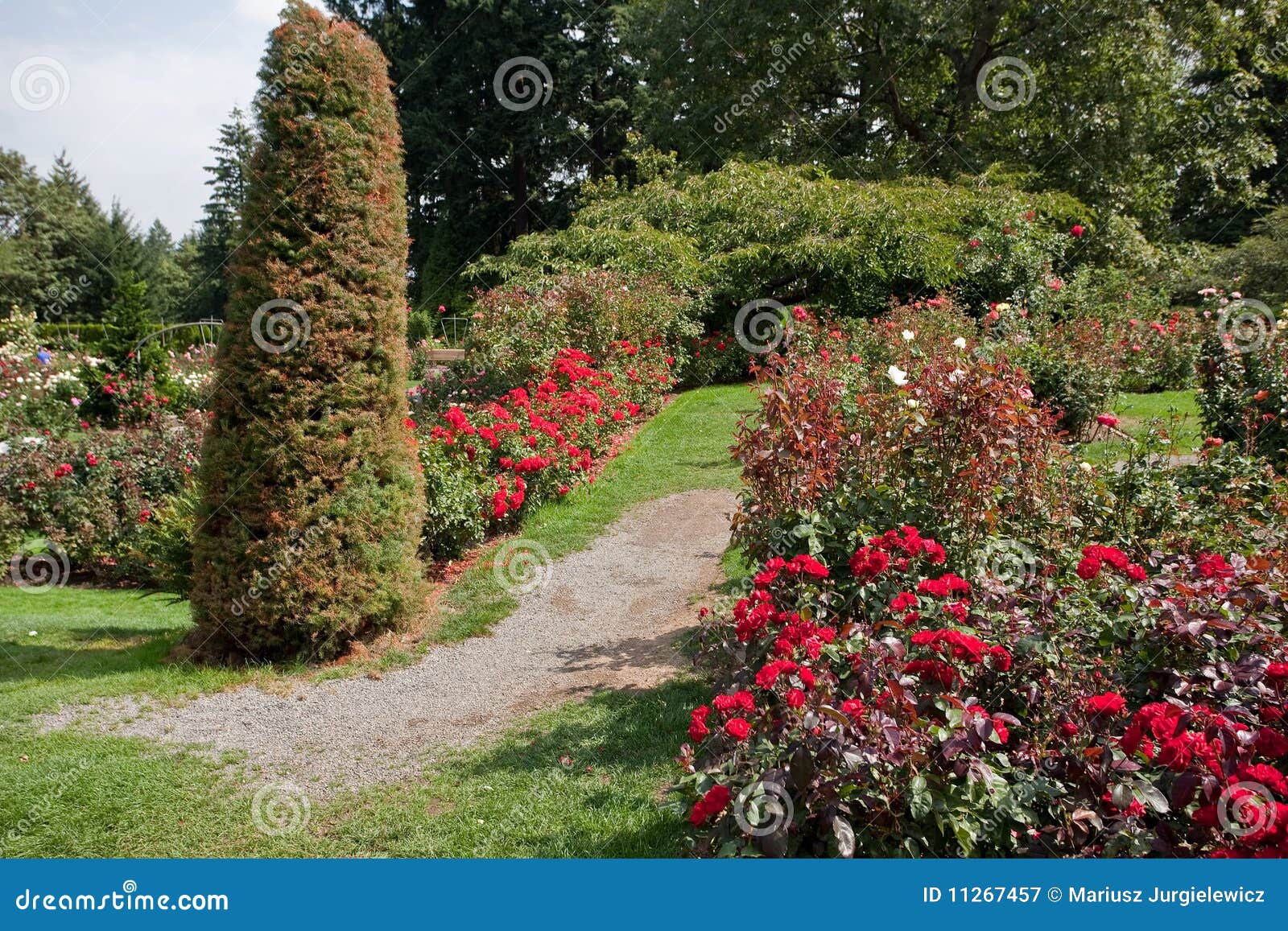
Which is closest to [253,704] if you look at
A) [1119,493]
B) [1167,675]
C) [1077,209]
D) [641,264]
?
[1167,675]

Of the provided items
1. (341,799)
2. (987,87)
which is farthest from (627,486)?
(987,87)

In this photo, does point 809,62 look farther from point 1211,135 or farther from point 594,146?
point 594,146

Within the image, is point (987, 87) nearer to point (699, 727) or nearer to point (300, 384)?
point (300, 384)

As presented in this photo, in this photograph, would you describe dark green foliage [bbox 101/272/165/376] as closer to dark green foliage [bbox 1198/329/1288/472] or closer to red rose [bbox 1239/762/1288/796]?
dark green foliage [bbox 1198/329/1288/472]

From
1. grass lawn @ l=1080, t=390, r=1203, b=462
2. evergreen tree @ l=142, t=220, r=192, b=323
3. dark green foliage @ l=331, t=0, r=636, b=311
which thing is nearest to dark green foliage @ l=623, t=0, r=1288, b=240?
dark green foliage @ l=331, t=0, r=636, b=311

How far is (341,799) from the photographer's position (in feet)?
11.3

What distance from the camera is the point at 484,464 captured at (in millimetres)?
7172

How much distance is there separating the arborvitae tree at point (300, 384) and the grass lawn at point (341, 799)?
0.40m

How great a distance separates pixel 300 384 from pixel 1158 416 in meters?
8.55

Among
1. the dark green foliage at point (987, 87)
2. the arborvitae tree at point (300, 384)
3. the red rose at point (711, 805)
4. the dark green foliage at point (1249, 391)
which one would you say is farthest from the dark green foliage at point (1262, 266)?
the red rose at point (711, 805)

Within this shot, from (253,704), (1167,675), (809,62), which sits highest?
(809,62)

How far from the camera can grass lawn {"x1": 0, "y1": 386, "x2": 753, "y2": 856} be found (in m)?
3.04

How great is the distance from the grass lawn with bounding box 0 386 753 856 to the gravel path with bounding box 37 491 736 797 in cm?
17

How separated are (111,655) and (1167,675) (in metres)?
5.66
